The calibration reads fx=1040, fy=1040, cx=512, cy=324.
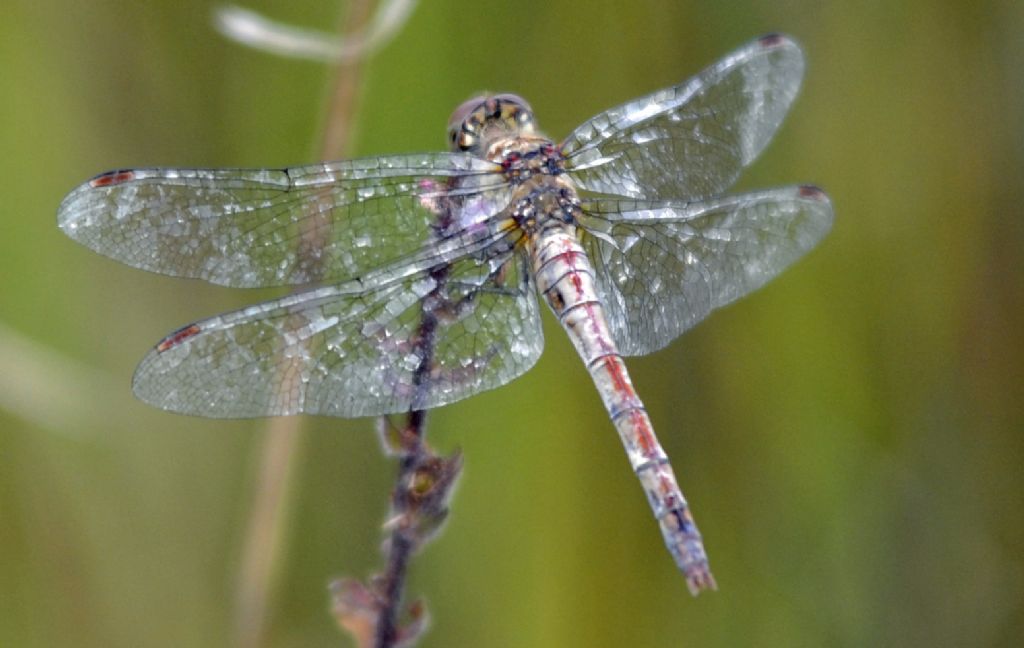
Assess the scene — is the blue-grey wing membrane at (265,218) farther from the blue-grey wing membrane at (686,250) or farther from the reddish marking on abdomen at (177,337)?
the blue-grey wing membrane at (686,250)

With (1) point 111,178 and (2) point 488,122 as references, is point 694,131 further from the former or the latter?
(1) point 111,178

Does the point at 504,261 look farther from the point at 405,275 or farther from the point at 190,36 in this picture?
the point at 190,36

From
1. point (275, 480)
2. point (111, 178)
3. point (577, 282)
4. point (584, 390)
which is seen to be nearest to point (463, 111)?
point (577, 282)

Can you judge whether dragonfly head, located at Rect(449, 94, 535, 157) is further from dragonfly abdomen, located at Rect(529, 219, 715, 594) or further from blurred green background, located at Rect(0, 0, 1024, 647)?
blurred green background, located at Rect(0, 0, 1024, 647)

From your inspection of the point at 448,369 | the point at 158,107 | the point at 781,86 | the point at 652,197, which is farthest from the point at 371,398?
the point at 158,107

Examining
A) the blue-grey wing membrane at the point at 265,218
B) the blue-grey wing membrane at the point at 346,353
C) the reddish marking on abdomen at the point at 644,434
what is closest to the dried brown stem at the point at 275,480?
the blue-grey wing membrane at the point at 265,218

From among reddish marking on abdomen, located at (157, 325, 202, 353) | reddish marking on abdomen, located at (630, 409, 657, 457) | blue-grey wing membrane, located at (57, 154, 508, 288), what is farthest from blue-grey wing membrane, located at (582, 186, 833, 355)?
reddish marking on abdomen, located at (157, 325, 202, 353)
